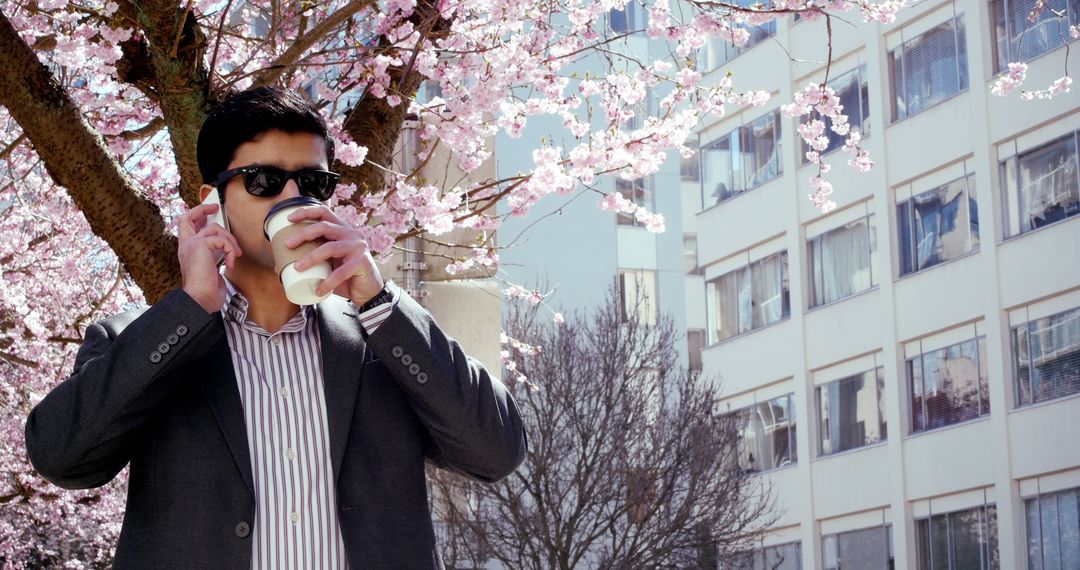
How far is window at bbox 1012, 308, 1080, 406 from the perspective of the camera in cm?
2361

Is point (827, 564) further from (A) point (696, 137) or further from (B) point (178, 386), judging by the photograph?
(B) point (178, 386)

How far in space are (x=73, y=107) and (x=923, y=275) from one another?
23123mm

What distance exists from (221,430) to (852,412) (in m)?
27.1

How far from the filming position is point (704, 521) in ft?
80.4

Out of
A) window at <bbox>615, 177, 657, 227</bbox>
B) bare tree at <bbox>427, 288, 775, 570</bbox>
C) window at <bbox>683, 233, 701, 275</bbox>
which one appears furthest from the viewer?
window at <bbox>683, 233, 701, 275</bbox>

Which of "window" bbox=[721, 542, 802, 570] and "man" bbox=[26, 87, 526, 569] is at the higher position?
"window" bbox=[721, 542, 802, 570]

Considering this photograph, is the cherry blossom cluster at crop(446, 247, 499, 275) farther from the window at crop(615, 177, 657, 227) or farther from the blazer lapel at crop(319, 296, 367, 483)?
the window at crop(615, 177, 657, 227)

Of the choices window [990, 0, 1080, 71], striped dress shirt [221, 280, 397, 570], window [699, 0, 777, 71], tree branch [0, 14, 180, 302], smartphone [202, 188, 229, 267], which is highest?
window [699, 0, 777, 71]

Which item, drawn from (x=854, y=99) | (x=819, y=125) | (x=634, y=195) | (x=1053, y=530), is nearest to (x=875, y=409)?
(x=1053, y=530)

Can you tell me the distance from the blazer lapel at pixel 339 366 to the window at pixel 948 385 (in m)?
23.7

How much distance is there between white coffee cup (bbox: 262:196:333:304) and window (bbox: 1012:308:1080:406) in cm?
2253

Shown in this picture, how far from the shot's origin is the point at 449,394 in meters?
2.78

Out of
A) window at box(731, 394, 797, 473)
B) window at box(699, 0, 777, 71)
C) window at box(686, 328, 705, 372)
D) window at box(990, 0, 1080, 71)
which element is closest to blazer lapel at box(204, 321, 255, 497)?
window at box(990, 0, 1080, 71)

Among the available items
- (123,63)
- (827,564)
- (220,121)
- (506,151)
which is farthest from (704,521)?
(220,121)
